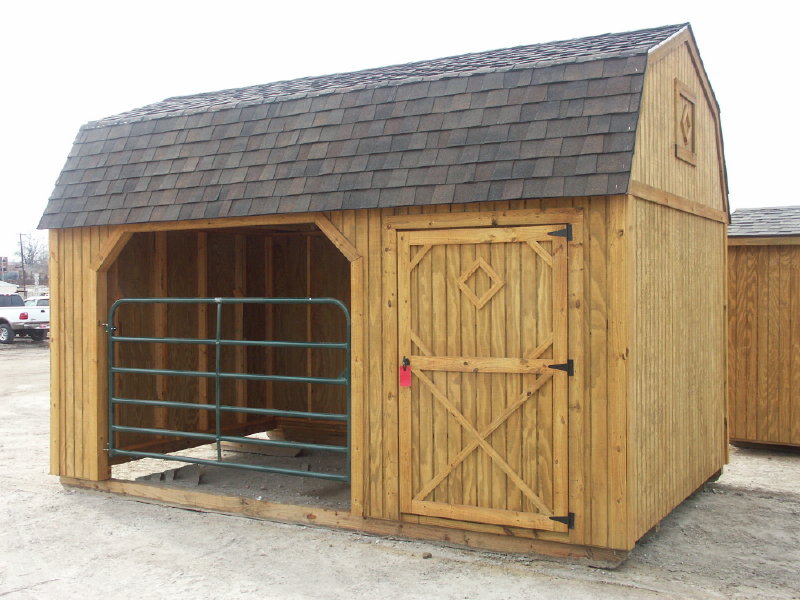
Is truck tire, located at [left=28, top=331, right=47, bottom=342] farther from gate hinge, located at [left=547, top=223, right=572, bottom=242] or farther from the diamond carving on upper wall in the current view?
gate hinge, located at [left=547, top=223, right=572, bottom=242]

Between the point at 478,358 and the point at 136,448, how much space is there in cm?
379

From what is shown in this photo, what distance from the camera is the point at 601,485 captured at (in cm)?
515

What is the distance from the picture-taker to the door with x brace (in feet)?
17.4

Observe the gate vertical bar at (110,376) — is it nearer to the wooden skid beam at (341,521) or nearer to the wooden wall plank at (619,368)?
the wooden skid beam at (341,521)

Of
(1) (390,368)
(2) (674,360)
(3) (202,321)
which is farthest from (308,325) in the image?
(2) (674,360)

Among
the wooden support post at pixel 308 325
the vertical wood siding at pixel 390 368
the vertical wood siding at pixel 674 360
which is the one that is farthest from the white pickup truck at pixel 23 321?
the vertical wood siding at pixel 674 360

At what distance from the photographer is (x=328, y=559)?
5.44m

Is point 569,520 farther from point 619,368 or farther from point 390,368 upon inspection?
point 390,368

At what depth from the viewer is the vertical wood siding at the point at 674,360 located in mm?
5406

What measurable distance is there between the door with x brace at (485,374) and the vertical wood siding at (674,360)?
0.50 meters

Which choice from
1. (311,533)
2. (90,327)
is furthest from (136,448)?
(311,533)

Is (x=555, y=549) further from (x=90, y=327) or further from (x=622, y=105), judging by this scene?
(x=90, y=327)

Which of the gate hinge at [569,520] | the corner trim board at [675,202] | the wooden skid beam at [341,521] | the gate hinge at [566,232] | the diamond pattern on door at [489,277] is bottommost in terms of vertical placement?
the wooden skid beam at [341,521]

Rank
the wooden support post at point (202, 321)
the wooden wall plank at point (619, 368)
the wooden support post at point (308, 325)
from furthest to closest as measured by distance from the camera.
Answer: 1. the wooden support post at point (308, 325)
2. the wooden support post at point (202, 321)
3. the wooden wall plank at point (619, 368)
